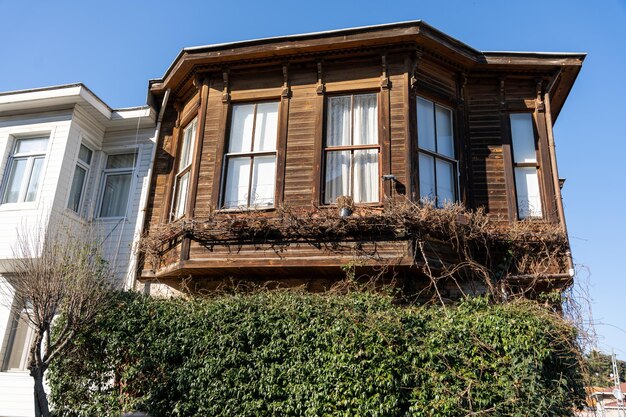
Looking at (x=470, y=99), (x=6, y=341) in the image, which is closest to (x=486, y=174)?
(x=470, y=99)

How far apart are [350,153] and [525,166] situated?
3687 mm

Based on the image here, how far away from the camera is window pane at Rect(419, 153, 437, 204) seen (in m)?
9.50

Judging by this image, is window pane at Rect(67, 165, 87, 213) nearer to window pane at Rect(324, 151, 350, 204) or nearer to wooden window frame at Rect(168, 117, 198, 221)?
wooden window frame at Rect(168, 117, 198, 221)

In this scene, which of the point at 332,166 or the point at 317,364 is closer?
the point at 317,364

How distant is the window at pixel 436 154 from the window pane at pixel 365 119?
89 centimetres

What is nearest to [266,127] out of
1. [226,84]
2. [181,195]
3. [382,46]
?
[226,84]

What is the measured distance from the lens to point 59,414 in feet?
28.4

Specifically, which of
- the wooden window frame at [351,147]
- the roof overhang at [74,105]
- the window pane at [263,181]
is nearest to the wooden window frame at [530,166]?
the wooden window frame at [351,147]

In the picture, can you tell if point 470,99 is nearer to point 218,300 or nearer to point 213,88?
point 213,88

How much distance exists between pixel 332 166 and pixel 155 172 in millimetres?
4812

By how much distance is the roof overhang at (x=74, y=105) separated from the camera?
11.7 metres

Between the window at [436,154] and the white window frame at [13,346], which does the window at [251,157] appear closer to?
the window at [436,154]

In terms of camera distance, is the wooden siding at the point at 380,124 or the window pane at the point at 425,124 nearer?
the wooden siding at the point at 380,124

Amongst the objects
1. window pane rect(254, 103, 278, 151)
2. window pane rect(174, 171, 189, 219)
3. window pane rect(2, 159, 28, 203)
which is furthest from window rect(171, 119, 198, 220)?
window pane rect(2, 159, 28, 203)
